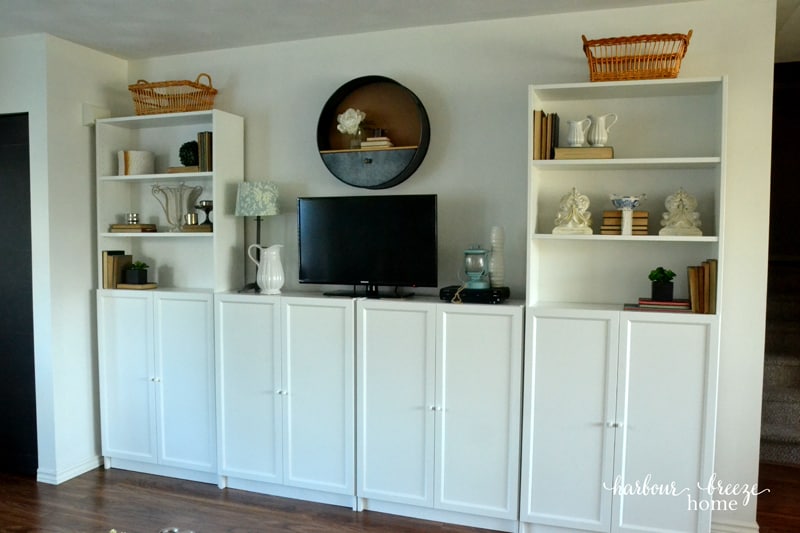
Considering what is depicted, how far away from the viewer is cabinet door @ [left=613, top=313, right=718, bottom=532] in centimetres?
263

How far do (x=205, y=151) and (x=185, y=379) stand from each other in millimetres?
1290

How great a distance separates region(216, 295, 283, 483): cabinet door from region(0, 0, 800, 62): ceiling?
144 centimetres

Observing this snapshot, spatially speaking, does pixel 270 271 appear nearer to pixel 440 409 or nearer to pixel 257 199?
pixel 257 199

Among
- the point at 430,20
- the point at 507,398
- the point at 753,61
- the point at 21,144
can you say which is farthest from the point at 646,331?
the point at 21,144

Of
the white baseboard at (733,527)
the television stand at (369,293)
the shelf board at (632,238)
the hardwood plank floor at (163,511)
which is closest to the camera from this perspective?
the shelf board at (632,238)

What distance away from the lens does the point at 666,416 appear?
2672 mm

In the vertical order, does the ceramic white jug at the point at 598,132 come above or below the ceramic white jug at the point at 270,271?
above

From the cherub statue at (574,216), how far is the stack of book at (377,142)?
970mm

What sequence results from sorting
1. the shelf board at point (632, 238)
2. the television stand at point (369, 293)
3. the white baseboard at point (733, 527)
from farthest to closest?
the television stand at point (369, 293)
the white baseboard at point (733, 527)
the shelf board at point (632, 238)

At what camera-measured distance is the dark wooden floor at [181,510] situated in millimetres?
2973

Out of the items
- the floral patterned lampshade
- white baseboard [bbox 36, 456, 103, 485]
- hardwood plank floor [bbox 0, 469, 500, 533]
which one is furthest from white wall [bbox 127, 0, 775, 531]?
white baseboard [bbox 36, 456, 103, 485]

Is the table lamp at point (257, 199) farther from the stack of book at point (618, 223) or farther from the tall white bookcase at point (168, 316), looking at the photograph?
the stack of book at point (618, 223)

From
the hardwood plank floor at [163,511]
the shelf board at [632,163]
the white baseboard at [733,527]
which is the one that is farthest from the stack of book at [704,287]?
the hardwood plank floor at [163,511]

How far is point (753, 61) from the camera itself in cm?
277
